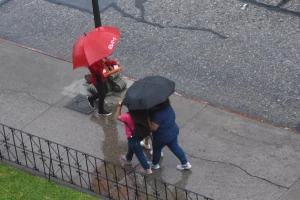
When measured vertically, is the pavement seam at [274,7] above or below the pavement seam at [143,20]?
above

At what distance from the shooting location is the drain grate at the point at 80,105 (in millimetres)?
12578

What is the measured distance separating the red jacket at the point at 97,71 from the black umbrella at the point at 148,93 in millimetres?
1469

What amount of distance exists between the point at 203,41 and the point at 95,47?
3585 millimetres

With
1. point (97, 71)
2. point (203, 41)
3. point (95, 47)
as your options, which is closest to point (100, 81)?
point (97, 71)

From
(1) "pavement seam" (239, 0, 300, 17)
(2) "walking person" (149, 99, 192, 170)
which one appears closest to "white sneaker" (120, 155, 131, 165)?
(2) "walking person" (149, 99, 192, 170)

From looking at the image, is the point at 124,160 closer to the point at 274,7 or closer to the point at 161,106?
the point at 161,106

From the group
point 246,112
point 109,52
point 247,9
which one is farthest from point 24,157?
point 247,9

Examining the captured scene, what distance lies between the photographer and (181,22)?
1512 centimetres

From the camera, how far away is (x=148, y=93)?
10117mm

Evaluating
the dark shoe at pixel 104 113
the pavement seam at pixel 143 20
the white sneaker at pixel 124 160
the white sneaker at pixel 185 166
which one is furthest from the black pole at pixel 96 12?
the pavement seam at pixel 143 20

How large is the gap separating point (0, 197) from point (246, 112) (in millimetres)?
4120

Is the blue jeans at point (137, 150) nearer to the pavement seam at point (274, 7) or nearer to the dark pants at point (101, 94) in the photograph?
→ the dark pants at point (101, 94)

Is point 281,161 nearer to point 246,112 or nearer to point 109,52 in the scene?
point 246,112

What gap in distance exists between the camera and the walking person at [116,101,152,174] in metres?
10.4
